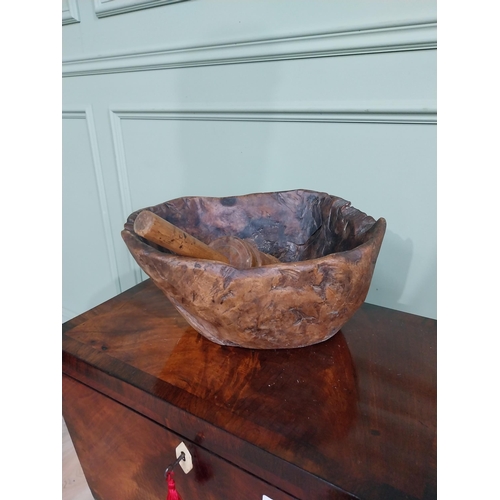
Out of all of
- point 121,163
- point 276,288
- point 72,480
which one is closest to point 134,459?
point 276,288

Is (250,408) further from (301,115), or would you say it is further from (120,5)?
(120,5)

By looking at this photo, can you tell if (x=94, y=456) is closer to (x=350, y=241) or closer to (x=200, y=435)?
(x=200, y=435)

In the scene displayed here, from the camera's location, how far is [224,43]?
0.80 meters

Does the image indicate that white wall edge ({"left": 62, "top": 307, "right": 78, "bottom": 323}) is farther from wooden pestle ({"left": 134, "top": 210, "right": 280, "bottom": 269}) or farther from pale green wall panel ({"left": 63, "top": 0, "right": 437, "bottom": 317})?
wooden pestle ({"left": 134, "top": 210, "right": 280, "bottom": 269})

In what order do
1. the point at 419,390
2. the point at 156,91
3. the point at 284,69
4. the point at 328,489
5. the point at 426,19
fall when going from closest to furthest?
the point at 328,489 < the point at 419,390 < the point at 426,19 < the point at 284,69 < the point at 156,91

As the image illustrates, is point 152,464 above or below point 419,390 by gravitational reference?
below

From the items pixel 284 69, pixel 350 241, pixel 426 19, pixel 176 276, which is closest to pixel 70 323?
pixel 176 276

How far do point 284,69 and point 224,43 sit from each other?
0.43 ft

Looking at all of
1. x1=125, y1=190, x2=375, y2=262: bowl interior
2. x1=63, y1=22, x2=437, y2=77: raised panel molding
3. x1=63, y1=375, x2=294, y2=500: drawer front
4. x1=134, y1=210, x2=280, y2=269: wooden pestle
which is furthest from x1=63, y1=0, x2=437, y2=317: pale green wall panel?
x1=63, y1=375, x2=294, y2=500: drawer front

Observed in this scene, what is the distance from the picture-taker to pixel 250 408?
441 millimetres

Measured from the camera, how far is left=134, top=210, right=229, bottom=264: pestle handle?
466 millimetres

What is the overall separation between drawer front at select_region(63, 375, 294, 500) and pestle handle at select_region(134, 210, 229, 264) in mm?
204

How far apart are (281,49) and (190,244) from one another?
1.45 ft

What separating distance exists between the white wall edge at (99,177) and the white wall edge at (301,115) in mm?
143
